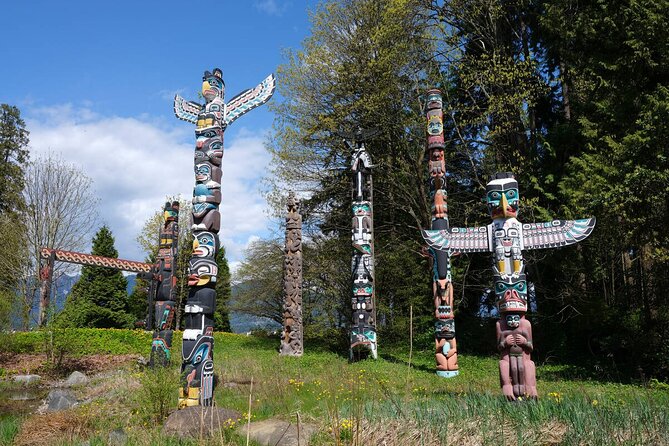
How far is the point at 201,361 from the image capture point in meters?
7.43

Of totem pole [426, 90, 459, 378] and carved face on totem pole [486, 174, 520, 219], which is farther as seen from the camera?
totem pole [426, 90, 459, 378]

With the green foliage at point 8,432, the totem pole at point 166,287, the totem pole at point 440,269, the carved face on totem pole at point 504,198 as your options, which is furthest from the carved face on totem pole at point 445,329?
the green foliage at point 8,432

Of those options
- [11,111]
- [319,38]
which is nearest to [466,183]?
[319,38]

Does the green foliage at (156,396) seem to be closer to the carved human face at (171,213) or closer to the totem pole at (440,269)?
the totem pole at (440,269)

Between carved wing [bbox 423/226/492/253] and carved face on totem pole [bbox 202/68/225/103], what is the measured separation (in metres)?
4.27

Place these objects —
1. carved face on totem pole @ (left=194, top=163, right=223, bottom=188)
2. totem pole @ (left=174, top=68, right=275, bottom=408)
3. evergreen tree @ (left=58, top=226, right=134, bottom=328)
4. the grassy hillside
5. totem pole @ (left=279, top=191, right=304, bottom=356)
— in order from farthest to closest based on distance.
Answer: evergreen tree @ (left=58, top=226, right=134, bottom=328)
totem pole @ (left=279, top=191, right=304, bottom=356)
carved face on totem pole @ (left=194, top=163, right=223, bottom=188)
totem pole @ (left=174, top=68, right=275, bottom=408)
the grassy hillside

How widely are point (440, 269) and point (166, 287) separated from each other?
7328mm

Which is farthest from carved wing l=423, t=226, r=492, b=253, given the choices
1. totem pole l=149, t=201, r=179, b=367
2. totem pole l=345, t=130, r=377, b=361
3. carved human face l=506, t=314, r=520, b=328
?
totem pole l=149, t=201, r=179, b=367

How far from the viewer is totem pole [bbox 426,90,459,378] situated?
1166 centimetres

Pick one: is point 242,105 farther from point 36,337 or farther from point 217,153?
point 36,337

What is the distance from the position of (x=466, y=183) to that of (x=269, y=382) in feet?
48.8

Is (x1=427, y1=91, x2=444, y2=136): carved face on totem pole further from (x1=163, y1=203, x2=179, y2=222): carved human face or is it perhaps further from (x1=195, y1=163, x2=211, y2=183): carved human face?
(x1=163, y1=203, x2=179, y2=222): carved human face

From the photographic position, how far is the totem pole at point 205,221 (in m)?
7.38

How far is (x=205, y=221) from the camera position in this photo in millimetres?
7926
